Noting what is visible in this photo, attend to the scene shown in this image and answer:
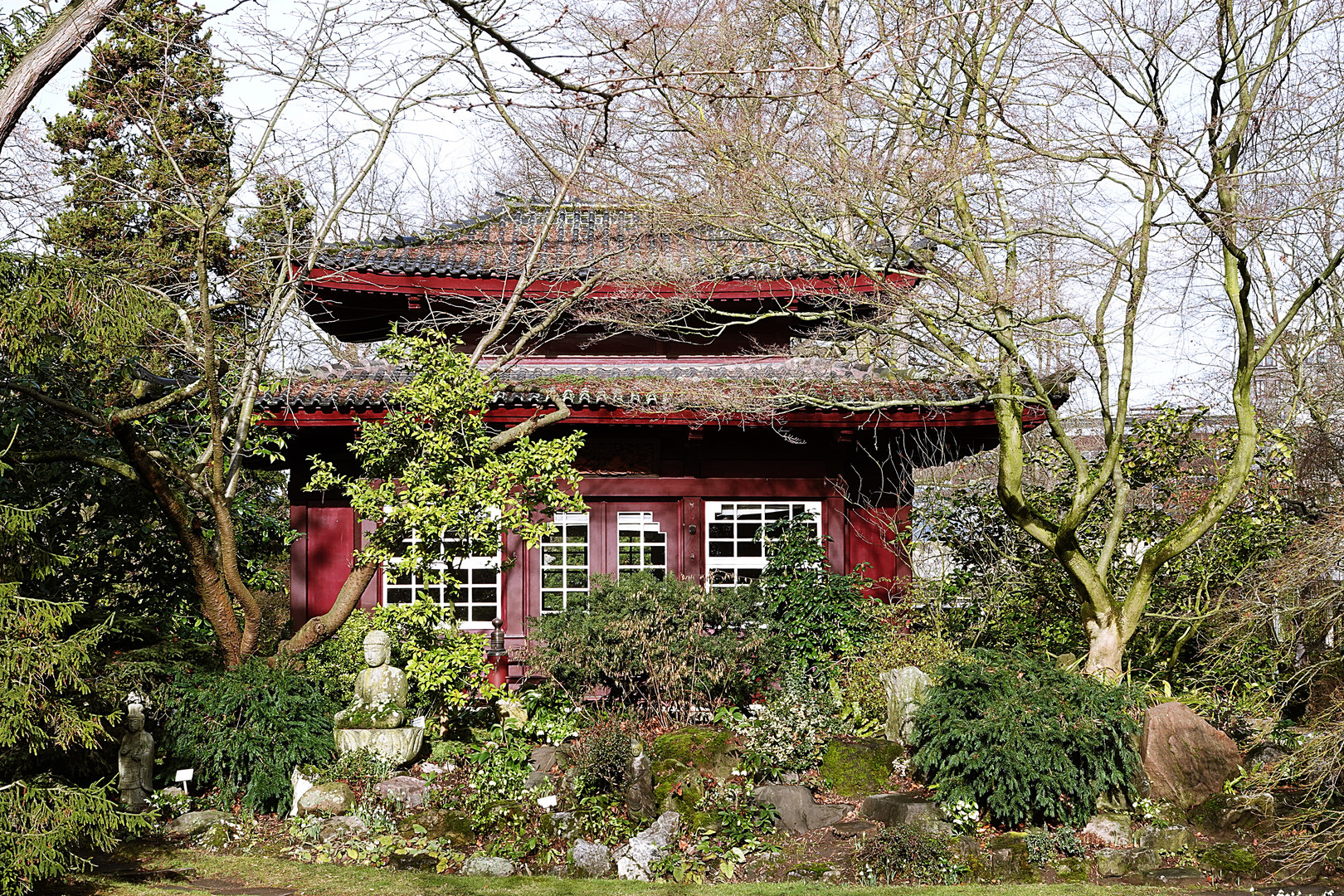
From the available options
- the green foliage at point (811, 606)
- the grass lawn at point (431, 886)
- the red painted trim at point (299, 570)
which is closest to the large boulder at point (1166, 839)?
the grass lawn at point (431, 886)

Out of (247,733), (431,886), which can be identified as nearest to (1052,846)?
(431,886)

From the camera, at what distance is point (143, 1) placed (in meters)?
8.92

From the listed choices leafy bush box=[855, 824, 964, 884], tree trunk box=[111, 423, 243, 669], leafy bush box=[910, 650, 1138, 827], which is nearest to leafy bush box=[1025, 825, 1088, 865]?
leafy bush box=[910, 650, 1138, 827]

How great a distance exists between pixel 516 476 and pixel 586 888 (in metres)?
3.28

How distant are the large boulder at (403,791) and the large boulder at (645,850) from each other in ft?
5.49

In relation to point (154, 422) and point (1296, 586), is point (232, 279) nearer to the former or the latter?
point (154, 422)

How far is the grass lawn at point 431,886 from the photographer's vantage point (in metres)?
6.02

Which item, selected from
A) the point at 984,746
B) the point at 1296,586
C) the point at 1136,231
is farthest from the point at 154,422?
the point at 1296,586

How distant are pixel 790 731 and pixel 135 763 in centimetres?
491

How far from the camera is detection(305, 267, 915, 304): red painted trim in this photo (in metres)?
10.3

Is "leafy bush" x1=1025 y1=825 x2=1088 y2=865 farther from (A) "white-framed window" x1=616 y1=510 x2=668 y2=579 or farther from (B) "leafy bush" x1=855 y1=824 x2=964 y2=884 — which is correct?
(A) "white-framed window" x1=616 y1=510 x2=668 y2=579

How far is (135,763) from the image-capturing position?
24.3 feet

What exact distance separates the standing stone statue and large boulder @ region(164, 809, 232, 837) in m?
0.96

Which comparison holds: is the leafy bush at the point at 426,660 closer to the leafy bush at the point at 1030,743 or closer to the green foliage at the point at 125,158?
the leafy bush at the point at 1030,743
